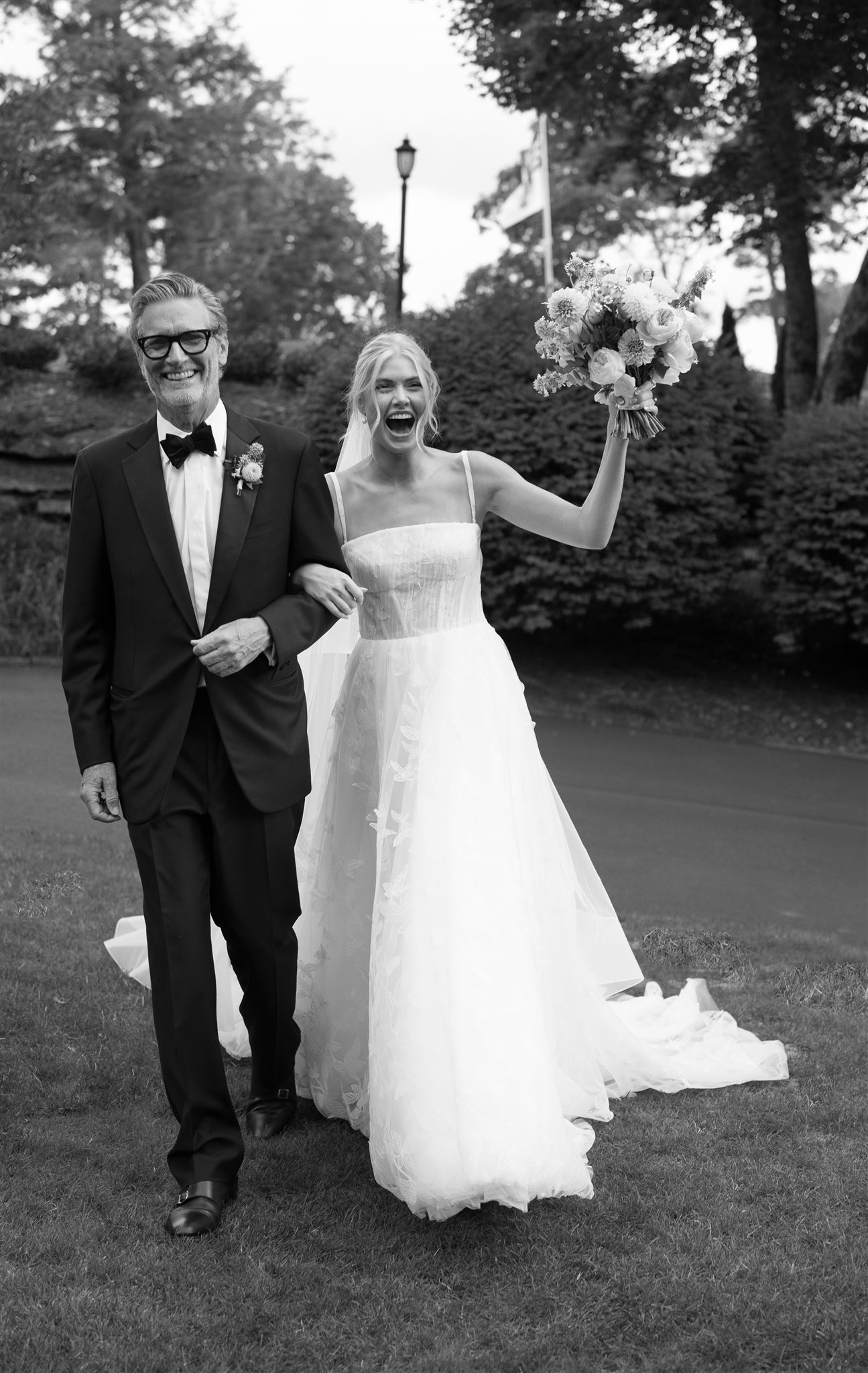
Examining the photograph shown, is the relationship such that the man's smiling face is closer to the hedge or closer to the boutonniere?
the boutonniere

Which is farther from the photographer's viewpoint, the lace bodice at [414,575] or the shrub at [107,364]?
the shrub at [107,364]

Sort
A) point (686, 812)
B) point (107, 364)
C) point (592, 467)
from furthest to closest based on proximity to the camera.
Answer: point (107, 364) < point (592, 467) < point (686, 812)

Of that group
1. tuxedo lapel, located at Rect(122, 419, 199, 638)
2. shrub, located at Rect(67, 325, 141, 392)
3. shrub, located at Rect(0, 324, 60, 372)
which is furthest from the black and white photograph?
shrub, located at Rect(0, 324, 60, 372)

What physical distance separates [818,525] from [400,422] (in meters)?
10.0

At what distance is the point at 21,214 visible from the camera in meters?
18.5

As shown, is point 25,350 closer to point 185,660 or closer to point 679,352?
point 679,352

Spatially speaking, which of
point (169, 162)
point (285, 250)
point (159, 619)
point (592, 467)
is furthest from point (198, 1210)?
point (285, 250)

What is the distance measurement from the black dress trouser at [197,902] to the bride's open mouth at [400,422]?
117 cm

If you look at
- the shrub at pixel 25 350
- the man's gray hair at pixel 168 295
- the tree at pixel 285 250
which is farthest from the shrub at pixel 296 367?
the man's gray hair at pixel 168 295

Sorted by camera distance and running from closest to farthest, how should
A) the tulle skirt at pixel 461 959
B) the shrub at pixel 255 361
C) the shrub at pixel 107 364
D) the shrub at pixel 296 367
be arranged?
the tulle skirt at pixel 461 959
the shrub at pixel 107 364
the shrub at pixel 296 367
the shrub at pixel 255 361

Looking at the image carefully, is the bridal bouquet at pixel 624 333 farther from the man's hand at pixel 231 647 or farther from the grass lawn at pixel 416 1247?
the grass lawn at pixel 416 1247

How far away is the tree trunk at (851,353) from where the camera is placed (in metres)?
17.7

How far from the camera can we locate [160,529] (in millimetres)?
3943

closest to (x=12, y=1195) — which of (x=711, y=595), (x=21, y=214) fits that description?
(x=711, y=595)
